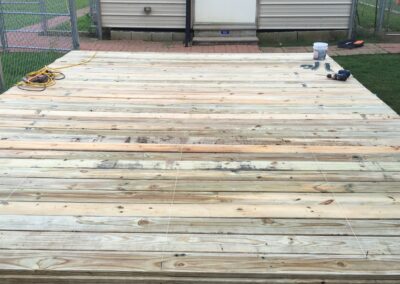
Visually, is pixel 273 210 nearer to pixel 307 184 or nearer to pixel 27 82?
pixel 307 184

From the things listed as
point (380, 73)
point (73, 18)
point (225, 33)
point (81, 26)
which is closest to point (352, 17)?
point (225, 33)

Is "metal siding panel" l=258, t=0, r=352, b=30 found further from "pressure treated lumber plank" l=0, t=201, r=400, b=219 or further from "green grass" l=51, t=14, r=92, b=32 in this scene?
"pressure treated lumber plank" l=0, t=201, r=400, b=219

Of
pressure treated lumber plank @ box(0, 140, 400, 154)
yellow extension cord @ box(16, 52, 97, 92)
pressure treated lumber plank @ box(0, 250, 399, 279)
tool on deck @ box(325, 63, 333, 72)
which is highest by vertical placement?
yellow extension cord @ box(16, 52, 97, 92)

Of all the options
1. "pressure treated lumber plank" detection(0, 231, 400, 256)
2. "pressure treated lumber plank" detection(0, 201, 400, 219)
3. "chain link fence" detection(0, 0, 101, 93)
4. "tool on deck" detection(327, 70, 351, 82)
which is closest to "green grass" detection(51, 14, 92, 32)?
"chain link fence" detection(0, 0, 101, 93)

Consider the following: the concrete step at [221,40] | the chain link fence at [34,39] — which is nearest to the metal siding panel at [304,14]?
the concrete step at [221,40]

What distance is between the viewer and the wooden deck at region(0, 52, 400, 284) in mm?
1703

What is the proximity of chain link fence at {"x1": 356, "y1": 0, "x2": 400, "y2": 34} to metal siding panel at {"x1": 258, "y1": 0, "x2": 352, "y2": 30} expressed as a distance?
1.94 ft

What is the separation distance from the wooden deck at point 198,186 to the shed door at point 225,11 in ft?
15.1

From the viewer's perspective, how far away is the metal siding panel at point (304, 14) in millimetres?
8289

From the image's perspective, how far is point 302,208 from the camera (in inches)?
81.4

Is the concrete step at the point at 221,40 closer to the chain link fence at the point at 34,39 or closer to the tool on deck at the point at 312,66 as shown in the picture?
the chain link fence at the point at 34,39

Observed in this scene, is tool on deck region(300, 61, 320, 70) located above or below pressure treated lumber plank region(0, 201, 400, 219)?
above

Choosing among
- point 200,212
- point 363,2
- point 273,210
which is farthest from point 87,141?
point 363,2

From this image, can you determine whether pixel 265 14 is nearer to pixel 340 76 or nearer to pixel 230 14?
pixel 230 14
